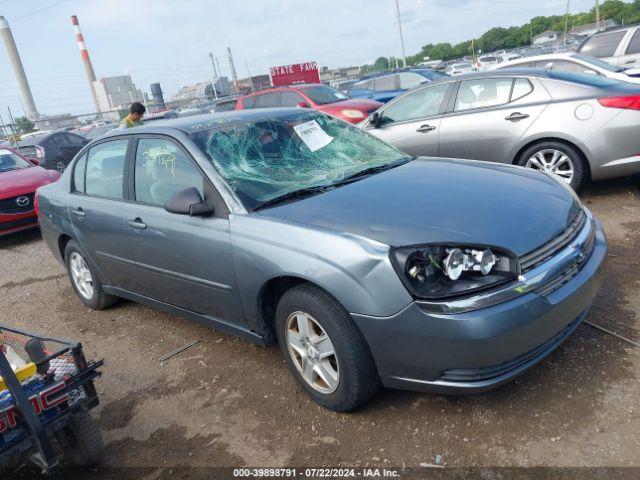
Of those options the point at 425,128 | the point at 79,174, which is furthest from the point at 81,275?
the point at 425,128

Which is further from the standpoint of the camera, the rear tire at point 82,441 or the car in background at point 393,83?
the car in background at point 393,83

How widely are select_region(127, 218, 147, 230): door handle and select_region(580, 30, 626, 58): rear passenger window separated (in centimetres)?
1194

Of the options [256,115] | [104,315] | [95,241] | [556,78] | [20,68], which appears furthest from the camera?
[20,68]

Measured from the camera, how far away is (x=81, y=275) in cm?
482

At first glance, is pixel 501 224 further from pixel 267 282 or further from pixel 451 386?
pixel 267 282

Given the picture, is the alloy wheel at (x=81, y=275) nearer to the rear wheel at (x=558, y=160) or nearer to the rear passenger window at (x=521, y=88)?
the rear wheel at (x=558, y=160)

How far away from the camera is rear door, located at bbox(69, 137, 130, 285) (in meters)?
3.94

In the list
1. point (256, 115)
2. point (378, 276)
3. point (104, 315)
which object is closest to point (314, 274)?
point (378, 276)

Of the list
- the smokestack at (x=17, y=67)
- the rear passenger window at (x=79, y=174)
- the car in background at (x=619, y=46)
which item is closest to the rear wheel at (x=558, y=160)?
the rear passenger window at (x=79, y=174)

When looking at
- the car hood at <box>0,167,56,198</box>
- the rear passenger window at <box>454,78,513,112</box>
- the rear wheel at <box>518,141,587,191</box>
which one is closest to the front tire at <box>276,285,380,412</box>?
the rear wheel at <box>518,141,587,191</box>

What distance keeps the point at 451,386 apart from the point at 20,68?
75.0 metres

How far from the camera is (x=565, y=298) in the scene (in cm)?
247

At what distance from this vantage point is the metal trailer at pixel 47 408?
88.9 inches

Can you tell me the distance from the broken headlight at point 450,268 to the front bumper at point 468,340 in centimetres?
11
